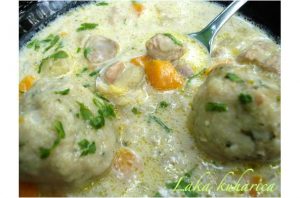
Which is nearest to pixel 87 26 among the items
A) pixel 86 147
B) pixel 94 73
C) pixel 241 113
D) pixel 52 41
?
pixel 52 41

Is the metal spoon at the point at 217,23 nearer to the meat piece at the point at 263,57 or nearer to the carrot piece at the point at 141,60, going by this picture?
the meat piece at the point at 263,57

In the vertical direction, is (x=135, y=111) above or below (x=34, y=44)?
below

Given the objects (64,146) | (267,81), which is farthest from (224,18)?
(64,146)

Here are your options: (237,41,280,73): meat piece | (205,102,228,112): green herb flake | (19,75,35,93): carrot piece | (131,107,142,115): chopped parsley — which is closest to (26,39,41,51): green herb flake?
(19,75,35,93): carrot piece

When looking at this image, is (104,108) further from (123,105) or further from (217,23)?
(217,23)

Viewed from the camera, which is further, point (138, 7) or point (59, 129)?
point (138, 7)

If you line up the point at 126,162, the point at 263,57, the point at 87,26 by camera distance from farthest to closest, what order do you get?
the point at 87,26 → the point at 263,57 → the point at 126,162

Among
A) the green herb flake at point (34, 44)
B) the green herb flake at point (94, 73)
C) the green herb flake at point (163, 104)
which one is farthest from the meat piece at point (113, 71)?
the green herb flake at point (34, 44)

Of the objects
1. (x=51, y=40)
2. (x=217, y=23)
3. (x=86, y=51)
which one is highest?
(x=51, y=40)
